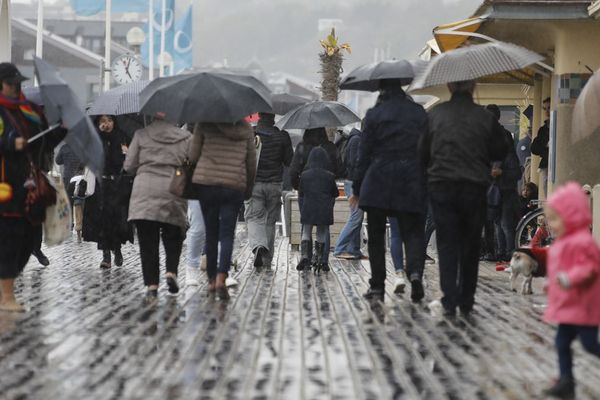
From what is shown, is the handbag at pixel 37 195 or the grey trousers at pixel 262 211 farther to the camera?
the grey trousers at pixel 262 211

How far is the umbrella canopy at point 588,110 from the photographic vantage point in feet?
35.9

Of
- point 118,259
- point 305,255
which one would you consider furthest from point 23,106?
point 305,255

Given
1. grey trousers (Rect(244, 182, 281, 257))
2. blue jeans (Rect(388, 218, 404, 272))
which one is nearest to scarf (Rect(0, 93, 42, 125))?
blue jeans (Rect(388, 218, 404, 272))

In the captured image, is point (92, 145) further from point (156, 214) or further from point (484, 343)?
point (484, 343)

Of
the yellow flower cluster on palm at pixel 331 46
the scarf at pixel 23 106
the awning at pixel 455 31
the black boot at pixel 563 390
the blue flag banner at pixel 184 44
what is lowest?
the black boot at pixel 563 390

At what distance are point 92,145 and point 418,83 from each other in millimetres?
2335

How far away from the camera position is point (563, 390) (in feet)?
22.0

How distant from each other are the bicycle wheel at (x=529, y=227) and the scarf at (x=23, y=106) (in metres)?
7.21

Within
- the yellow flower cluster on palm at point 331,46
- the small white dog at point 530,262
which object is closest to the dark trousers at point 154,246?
the small white dog at point 530,262

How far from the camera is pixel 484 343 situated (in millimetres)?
8742

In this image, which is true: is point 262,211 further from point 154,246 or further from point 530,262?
point 530,262

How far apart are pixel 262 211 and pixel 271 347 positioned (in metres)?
7.07

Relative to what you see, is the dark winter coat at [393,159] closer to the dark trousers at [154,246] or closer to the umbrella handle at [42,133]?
the dark trousers at [154,246]

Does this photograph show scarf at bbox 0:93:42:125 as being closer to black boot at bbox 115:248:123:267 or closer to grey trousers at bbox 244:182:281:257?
grey trousers at bbox 244:182:281:257
